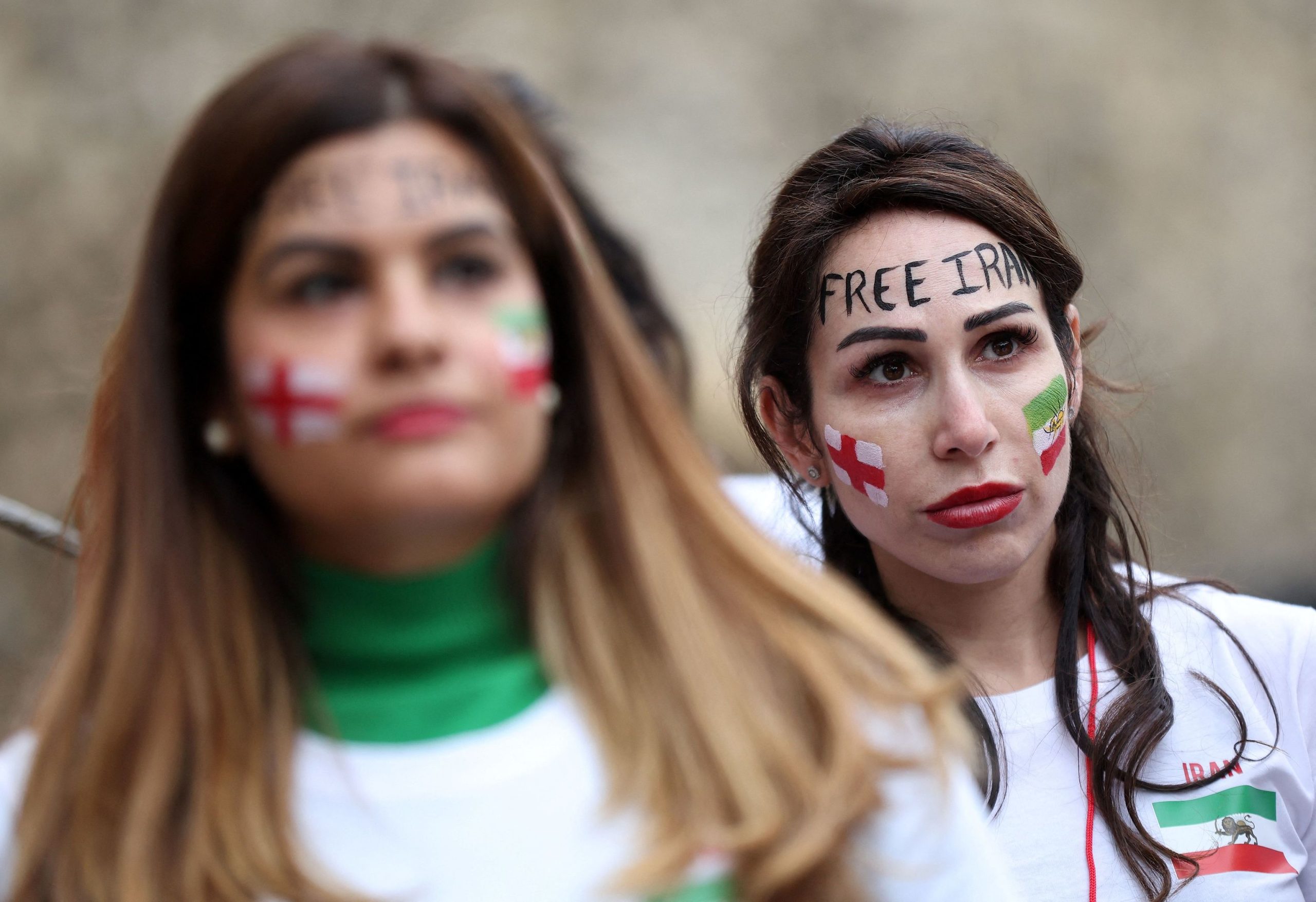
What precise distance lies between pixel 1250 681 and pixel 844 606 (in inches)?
53.0

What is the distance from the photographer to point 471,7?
5.93m

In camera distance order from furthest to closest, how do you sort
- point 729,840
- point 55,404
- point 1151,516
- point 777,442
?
point 55,404, point 1151,516, point 777,442, point 729,840

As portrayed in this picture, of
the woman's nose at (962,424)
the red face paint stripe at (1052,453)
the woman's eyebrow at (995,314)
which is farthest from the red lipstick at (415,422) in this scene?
the red face paint stripe at (1052,453)

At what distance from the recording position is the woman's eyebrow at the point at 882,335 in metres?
2.46

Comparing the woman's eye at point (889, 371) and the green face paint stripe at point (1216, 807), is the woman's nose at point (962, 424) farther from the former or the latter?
the green face paint stripe at point (1216, 807)

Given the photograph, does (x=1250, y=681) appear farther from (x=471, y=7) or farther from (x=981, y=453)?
(x=471, y=7)

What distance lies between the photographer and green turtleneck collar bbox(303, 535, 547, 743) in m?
1.55

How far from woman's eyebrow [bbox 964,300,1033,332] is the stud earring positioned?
1.02 meters

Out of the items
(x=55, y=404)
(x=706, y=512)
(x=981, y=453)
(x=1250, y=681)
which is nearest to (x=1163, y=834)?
(x=1250, y=681)

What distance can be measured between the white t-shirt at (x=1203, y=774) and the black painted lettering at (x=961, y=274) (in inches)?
22.7

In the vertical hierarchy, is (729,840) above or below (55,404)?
below

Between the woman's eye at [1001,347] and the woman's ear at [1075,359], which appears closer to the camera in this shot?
the woman's eye at [1001,347]

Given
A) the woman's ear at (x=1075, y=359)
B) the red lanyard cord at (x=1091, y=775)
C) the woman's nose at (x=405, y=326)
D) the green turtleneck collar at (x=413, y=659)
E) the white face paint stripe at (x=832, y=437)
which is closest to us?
the woman's nose at (x=405, y=326)

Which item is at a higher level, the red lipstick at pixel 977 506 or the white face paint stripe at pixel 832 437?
the white face paint stripe at pixel 832 437
